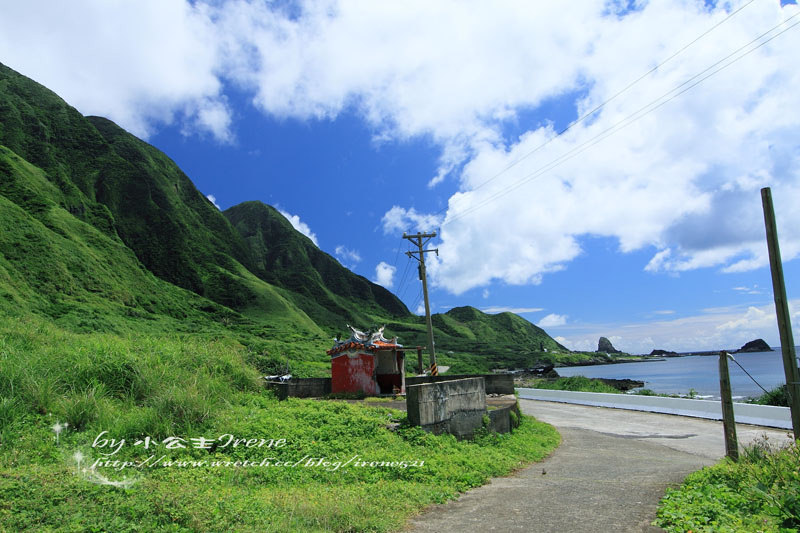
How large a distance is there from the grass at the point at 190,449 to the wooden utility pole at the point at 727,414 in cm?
378

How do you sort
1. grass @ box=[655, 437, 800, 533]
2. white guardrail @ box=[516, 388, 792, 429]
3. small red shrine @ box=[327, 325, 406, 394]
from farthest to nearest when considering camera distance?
small red shrine @ box=[327, 325, 406, 394]
white guardrail @ box=[516, 388, 792, 429]
grass @ box=[655, 437, 800, 533]

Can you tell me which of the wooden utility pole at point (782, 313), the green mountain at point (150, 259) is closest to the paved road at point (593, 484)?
the wooden utility pole at point (782, 313)

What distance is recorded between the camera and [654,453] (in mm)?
11477

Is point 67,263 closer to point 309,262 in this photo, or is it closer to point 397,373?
point 397,373

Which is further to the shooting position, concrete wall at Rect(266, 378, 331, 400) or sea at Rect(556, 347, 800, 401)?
sea at Rect(556, 347, 800, 401)

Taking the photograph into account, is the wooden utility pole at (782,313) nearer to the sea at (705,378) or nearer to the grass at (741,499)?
the grass at (741,499)

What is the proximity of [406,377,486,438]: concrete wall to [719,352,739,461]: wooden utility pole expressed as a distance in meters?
5.07

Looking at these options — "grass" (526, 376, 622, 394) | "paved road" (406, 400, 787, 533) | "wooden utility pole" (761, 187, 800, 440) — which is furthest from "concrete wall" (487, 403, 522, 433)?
"grass" (526, 376, 622, 394)

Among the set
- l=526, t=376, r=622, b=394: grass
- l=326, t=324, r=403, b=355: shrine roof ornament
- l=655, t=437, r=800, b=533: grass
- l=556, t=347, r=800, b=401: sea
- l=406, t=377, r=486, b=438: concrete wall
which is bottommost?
l=556, t=347, r=800, b=401: sea

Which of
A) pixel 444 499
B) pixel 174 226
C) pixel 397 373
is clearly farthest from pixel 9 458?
pixel 174 226

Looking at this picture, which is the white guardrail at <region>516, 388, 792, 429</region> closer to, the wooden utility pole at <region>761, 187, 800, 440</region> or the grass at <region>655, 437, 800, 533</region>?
the wooden utility pole at <region>761, 187, 800, 440</region>

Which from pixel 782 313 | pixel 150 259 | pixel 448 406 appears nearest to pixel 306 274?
pixel 150 259

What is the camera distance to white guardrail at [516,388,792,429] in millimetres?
14484

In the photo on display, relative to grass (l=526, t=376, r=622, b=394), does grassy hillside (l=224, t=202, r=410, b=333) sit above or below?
above
